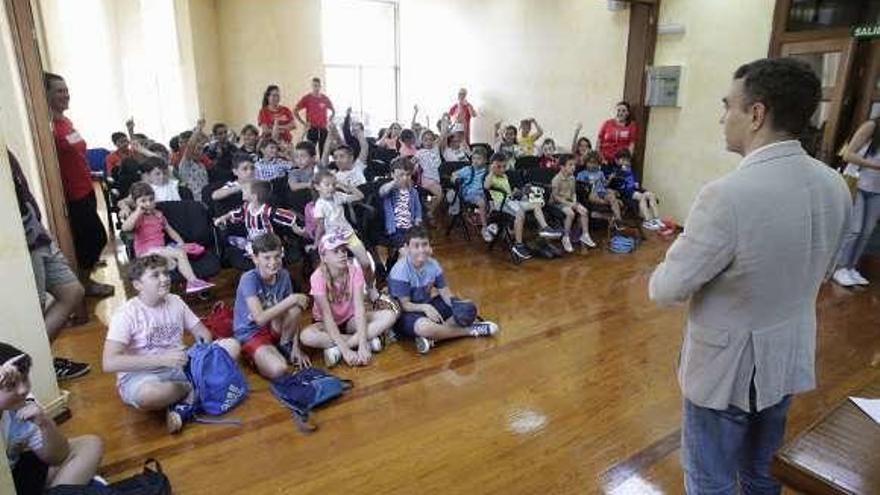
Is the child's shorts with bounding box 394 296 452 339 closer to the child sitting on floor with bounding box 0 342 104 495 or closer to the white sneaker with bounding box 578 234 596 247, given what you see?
the child sitting on floor with bounding box 0 342 104 495

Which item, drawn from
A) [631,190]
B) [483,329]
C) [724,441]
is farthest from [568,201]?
[724,441]

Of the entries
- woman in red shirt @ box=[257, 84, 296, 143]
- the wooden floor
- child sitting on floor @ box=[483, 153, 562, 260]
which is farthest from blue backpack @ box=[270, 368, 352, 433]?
woman in red shirt @ box=[257, 84, 296, 143]

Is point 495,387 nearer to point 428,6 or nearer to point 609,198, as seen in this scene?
point 609,198

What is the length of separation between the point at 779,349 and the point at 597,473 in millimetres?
1153

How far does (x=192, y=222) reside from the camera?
3887mm

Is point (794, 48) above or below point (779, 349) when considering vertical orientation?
above

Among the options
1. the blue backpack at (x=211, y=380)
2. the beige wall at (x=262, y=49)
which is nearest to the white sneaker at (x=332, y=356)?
the blue backpack at (x=211, y=380)

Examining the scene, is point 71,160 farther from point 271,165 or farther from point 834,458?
point 834,458

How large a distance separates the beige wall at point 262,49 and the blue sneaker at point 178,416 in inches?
288

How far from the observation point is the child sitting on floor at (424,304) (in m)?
3.18

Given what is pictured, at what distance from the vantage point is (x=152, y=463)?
83.2 inches

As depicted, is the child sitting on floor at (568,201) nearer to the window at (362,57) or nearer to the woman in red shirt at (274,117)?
the woman in red shirt at (274,117)

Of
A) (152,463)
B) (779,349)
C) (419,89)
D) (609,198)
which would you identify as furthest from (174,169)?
(419,89)

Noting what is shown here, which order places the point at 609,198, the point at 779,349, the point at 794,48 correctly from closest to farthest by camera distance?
1. the point at 779,349
2. the point at 794,48
3. the point at 609,198
